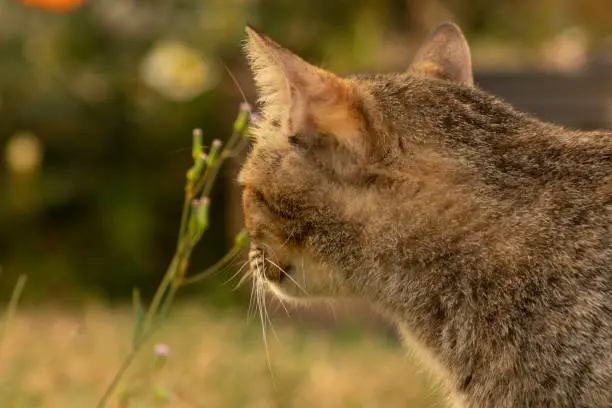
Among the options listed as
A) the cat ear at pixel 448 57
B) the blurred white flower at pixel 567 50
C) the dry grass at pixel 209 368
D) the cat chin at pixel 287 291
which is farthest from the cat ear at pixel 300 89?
the blurred white flower at pixel 567 50

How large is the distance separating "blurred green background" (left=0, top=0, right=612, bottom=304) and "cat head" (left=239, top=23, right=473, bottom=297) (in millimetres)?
3305

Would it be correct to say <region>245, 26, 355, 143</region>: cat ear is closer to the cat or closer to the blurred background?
the cat

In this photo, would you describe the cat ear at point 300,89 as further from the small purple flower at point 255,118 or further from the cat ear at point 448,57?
the cat ear at point 448,57

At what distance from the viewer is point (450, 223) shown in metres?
1.93

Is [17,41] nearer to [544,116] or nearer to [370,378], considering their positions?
[544,116]

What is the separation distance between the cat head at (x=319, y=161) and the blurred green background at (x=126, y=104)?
130 inches

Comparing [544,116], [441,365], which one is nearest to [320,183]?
[441,365]

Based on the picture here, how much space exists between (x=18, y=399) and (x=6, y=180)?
3070 mm

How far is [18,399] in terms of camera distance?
2703mm

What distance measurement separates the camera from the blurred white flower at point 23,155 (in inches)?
216

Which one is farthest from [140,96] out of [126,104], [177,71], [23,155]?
[23,155]

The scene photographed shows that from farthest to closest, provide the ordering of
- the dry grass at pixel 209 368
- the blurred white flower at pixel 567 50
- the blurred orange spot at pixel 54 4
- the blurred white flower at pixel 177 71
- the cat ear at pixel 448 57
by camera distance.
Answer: the blurred white flower at pixel 567 50 → the blurred white flower at pixel 177 71 → the blurred orange spot at pixel 54 4 → the dry grass at pixel 209 368 → the cat ear at pixel 448 57

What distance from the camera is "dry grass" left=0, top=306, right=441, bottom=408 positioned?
2.90m

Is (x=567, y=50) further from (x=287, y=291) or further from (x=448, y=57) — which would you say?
(x=287, y=291)
